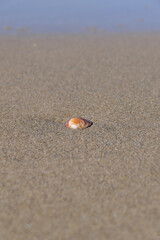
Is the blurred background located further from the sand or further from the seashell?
the seashell

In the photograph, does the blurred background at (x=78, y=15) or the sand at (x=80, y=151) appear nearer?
the sand at (x=80, y=151)

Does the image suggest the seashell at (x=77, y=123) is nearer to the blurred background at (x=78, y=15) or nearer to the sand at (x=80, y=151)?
the sand at (x=80, y=151)

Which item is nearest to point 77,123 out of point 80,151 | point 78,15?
point 80,151

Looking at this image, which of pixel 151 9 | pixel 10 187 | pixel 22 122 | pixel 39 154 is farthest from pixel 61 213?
pixel 151 9

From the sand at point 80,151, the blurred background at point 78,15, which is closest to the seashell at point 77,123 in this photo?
the sand at point 80,151

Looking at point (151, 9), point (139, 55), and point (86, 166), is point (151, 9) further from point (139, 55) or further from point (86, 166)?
point (86, 166)

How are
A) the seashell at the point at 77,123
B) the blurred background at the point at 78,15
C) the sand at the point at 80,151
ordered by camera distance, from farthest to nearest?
1. the blurred background at the point at 78,15
2. the seashell at the point at 77,123
3. the sand at the point at 80,151
